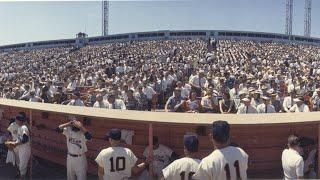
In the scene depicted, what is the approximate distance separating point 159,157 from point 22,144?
3406mm

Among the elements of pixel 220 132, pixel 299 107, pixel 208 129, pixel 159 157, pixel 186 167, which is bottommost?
pixel 159 157

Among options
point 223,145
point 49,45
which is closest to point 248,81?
point 223,145

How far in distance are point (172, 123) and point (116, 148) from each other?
67.9 inches

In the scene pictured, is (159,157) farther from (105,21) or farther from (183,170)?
(105,21)

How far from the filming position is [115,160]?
21.0 ft

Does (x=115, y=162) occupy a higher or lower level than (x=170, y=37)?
lower

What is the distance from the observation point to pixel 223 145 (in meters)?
4.72

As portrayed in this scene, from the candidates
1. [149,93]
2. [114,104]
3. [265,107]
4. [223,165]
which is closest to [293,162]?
[223,165]

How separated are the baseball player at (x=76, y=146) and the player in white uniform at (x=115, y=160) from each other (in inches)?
74.6

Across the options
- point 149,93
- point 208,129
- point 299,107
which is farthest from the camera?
point 149,93

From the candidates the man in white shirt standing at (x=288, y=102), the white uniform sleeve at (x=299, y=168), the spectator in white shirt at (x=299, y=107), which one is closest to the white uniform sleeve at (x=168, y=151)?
the white uniform sleeve at (x=299, y=168)

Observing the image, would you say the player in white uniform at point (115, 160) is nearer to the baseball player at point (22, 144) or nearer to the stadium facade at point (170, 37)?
the baseball player at point (22, 144)

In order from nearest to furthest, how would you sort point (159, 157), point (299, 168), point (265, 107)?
point (299, 168)
point (159, 157)
point (265, 107)

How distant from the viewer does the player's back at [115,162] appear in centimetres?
638
